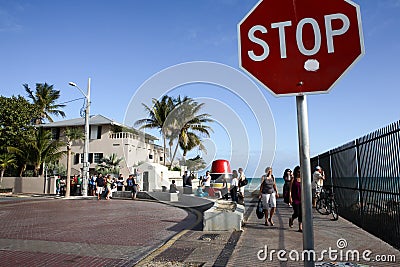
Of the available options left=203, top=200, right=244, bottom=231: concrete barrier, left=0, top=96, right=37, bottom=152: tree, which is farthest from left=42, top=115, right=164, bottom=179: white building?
left=203, top=200, right=244, bottom=231: concrete barrier

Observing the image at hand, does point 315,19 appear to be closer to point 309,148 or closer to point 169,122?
point 309,148

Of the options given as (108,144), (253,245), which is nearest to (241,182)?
(253,245)

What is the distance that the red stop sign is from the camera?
1.80 meters

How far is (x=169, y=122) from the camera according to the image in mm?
33469

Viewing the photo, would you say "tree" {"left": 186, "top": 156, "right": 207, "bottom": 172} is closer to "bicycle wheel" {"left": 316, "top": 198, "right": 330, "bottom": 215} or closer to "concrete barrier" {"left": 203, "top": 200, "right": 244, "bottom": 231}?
"bicycle wheel" {"left": 316, "top": 198, "right": 330, "bottom": 215}

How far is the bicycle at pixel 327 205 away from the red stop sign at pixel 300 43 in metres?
9.46

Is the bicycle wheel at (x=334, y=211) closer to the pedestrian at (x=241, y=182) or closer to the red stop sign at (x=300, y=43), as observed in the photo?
the pedestrian at (x=241, y=182)

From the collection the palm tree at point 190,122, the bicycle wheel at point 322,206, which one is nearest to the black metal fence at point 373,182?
the bicycle wheel at point 322,206

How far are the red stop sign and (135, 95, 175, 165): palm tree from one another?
1239 inches

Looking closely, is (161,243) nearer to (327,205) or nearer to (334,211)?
(334,211)

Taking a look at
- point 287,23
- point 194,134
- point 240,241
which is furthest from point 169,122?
point 287,23

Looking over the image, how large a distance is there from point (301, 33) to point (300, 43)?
0.20 ft

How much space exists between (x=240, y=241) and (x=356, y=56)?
597 cm

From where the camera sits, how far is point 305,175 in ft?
5.80
